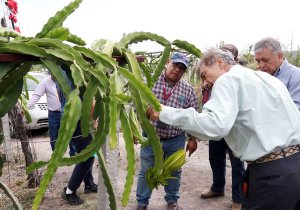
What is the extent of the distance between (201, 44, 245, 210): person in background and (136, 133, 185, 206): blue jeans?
0.52m

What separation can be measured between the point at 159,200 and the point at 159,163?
251cm

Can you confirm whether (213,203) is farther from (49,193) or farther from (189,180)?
(49,193)

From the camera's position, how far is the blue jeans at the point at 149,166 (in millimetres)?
3475

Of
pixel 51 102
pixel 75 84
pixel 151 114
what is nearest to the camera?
pixel 75 84

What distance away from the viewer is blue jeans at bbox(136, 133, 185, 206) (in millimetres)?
3475

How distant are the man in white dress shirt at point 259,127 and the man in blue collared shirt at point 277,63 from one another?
39.6 inches

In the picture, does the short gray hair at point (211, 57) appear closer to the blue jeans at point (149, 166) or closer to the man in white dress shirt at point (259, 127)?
the man in white dress shirt at point (259, 127)

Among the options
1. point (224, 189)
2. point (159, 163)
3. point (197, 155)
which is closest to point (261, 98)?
point (159, 163)

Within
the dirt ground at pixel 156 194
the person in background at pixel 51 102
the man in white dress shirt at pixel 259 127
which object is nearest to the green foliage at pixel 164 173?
the man in white dress shirt at pixel 259 127

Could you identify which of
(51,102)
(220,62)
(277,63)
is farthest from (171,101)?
(51,102)

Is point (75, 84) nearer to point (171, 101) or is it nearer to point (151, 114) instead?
point (151, 114)

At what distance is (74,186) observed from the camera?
11.9 ft

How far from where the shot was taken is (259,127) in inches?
74.6

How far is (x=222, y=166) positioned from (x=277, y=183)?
6.80 feet
